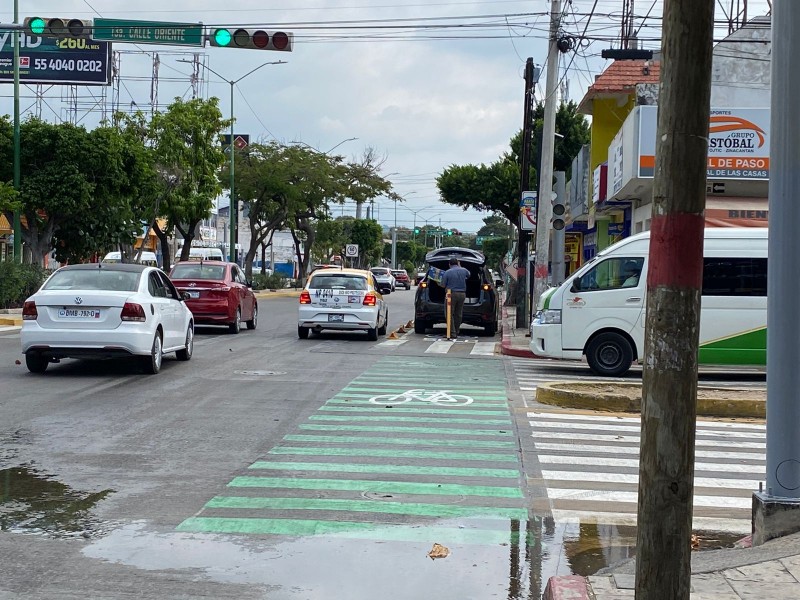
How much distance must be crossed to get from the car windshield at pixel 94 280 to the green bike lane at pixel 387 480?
4017 millimetres

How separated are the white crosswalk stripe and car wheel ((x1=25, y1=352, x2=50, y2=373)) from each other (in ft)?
23.4

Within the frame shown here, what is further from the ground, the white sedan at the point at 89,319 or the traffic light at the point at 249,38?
the traffic light at the point at 249,38

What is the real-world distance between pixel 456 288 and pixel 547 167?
3.97m

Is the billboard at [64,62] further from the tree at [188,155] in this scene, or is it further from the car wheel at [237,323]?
the car wheel at [237,323]

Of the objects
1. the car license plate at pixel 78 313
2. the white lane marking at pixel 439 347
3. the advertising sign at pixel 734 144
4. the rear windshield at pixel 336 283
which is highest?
the advertising sign at pixel 734 144

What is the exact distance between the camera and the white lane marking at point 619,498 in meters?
7.75

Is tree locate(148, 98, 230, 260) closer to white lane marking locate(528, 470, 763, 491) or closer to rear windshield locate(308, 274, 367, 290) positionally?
rear windshield locate(308, 274, 367, 290)

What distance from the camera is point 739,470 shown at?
9.15m

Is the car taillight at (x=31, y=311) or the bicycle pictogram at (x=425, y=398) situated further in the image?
the car taillight at (x=31, y=311)

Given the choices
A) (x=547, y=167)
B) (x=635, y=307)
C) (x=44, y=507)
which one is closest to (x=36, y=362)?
(x=44, y=507)

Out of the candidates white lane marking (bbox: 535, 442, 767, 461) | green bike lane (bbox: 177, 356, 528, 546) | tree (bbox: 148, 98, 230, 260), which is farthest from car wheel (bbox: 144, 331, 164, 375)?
tree (bbox: 148, 98, 230, 260)

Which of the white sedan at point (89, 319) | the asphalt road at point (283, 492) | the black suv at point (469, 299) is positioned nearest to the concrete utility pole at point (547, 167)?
the black suv at point (469, 299)

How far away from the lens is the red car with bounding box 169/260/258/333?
23594 millimetres

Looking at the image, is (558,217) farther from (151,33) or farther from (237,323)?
(151,33)
